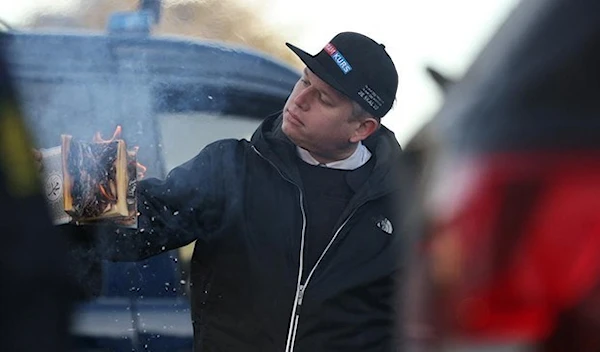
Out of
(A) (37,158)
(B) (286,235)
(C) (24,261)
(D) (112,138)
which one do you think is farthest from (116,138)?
(C) (24,261)

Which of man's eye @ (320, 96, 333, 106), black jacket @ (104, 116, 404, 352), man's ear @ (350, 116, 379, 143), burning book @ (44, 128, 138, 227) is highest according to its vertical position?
man's eye @ (320, 96, 333, 106)

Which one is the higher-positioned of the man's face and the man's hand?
the man's face

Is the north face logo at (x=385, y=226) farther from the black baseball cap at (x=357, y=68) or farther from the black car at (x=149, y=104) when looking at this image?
the black car at (x=149, y=104)

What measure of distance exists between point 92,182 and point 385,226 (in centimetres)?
79

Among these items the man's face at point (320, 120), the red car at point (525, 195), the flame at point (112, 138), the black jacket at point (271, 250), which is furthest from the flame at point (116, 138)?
the red car at point (525, 195)

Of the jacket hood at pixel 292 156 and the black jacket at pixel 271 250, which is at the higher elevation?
the jacket hood at pixel 292 156

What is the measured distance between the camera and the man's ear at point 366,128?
362 cm

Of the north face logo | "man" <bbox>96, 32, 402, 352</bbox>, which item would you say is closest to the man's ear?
"man" <bbox>96, 32, 402, 352</bbox>

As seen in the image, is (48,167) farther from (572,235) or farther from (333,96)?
(572,235)

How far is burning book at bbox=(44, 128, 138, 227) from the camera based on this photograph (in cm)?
303

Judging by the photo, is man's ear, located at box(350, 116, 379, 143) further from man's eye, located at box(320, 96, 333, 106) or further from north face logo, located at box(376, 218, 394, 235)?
north face logo, located at box(376, 218, 394, 235)

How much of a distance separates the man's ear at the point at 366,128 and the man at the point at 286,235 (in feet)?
0.38

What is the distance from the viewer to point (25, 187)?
185 centimetres

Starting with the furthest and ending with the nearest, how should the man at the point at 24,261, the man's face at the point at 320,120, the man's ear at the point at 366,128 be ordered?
the man's ear at the point at 366,128 → the man's face at the point at 320,120 → the man at the point at 24,261
